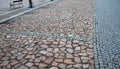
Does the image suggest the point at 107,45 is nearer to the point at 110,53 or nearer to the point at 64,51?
the point at 110,53

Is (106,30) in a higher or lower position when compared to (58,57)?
higher

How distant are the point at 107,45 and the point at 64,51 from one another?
1.39 meters

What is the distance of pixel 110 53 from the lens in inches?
170

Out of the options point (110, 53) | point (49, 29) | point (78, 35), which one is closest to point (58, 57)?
point (110, 53)

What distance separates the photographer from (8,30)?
7078 mm

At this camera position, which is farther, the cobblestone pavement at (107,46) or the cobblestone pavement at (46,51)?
the cobblestone pavement at (46,51)

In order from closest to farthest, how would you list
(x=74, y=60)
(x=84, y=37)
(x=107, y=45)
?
1. (x=74, y=60)
2. (x=107, y=45)
3. (x=84, y=37)

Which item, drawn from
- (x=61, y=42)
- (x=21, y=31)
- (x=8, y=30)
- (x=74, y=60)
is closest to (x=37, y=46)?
(x=61, y=42)

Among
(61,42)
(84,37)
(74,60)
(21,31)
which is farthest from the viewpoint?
(21,31)

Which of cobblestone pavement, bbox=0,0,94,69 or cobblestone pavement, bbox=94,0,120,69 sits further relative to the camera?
cobblestone pavement, bbox=0,0,94,69

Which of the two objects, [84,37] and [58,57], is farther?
[84,37]

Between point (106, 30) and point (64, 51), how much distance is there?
8.20 ft

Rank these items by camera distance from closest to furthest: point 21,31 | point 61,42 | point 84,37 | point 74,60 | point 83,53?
point 74,60 < point 83,53 < point 61,42 < point 84,37 < point 21,31

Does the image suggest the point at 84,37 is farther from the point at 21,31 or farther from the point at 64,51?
the point at 21,31
